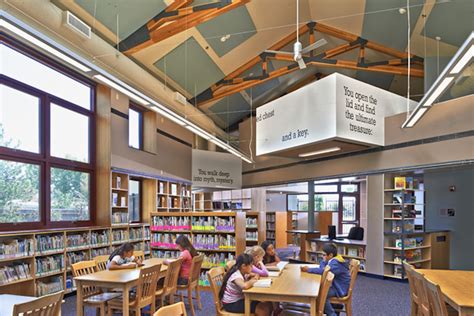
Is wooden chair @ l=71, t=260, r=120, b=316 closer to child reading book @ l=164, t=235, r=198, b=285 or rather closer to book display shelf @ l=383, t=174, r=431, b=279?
child reading book @ l=164, t=235, r=198, b=285

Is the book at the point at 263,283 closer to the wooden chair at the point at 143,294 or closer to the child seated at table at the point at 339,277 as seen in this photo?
the child seated at table at the point at 339,277

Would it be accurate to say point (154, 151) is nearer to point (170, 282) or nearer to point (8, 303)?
point (170, 282)

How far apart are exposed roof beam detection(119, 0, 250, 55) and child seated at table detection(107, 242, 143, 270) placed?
3951 mm

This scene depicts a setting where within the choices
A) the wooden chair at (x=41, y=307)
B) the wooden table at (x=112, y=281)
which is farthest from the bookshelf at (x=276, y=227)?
the wooden chair at (x=41, y=307)

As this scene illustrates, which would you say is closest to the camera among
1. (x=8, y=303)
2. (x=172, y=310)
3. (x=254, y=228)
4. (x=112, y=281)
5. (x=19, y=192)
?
(x=172, y=310)

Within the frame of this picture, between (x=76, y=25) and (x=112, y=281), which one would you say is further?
(x=76, y=25)

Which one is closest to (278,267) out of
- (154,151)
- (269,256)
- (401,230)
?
(269,256)

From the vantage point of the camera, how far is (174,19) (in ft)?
23.4

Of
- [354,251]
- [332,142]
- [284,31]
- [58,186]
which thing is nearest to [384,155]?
[332,142]

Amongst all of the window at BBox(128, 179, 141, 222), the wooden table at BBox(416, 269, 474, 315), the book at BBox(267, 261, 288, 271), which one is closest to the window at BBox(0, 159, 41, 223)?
the window at BBox(128, 179, 141, 222)

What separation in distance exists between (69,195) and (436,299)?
6705mm

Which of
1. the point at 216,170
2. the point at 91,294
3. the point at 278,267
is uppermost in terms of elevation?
the point at 216,170

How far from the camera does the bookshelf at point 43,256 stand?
588 cm

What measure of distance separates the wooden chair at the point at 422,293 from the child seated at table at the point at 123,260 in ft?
12.1
